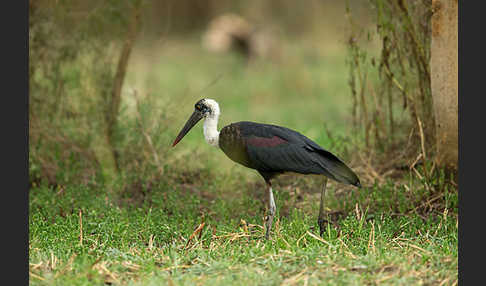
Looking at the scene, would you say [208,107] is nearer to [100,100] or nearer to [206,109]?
[206,109]

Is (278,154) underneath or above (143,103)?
underneath

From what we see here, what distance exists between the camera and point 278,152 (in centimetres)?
518

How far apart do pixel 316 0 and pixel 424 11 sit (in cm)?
1196

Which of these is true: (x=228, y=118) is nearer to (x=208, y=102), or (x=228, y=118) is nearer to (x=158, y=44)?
(x=158, y=44)

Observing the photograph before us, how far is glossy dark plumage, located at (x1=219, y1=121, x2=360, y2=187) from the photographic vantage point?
5.12m

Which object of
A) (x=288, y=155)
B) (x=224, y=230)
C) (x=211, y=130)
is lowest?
(x=224, y=230)

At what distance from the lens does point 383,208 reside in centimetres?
594

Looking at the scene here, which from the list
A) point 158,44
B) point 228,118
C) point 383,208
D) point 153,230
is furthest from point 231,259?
point 228,118

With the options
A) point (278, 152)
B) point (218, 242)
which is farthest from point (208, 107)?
point (218, 242)

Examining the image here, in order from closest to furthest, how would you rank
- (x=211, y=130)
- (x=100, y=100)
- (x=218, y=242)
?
(x=218, y=242) < (x=211, y=130) < (x=100, y=100)

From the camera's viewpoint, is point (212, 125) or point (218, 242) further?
point (212, 125)

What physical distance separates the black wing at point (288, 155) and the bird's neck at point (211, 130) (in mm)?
279

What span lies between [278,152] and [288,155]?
85 millimetres

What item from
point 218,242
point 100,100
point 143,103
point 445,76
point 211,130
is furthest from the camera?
point 100,100
